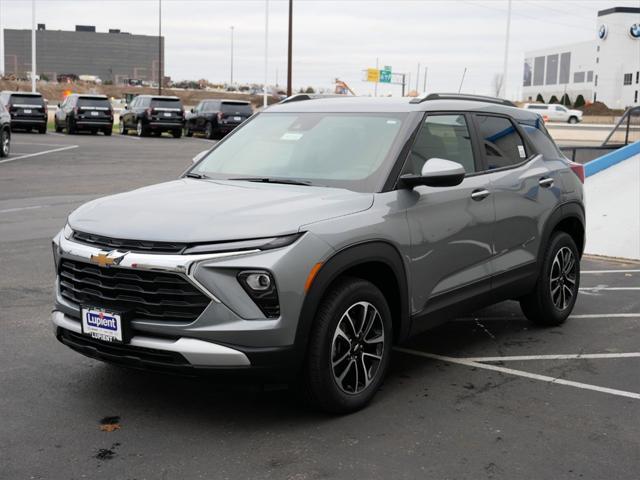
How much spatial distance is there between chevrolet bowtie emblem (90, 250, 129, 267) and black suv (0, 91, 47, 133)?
3226 centimetres

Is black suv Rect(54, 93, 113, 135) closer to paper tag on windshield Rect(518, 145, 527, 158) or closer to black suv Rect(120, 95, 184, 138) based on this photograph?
black suv Rect(120, 95, 184, 138)

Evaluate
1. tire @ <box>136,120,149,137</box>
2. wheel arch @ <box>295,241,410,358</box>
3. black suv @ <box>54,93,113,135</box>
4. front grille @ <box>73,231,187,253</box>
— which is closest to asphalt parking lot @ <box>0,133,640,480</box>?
wheel arch @ <box>295,241,410,358</box>

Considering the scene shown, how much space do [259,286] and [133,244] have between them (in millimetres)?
695

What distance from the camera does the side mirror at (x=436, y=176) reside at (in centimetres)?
492

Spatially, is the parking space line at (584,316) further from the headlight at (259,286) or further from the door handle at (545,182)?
the headlight at (259,286)

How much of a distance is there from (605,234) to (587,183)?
4040 mm

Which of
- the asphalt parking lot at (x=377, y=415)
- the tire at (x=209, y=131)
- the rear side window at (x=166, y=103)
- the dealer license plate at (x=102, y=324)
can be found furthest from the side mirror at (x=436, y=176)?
the rear side window at (x=166, y=103)

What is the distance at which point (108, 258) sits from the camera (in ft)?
14.0

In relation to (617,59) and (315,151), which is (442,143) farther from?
(617,59)

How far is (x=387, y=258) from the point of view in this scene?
15.6 feet

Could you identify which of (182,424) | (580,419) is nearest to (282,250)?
(182,424)

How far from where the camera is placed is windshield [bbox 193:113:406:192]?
511cm

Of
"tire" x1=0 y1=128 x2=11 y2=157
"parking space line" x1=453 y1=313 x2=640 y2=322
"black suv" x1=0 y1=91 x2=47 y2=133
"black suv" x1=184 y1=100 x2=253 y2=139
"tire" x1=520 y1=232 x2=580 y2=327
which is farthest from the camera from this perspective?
"black suv" x1=184 y1=100 x2=253 y2=139

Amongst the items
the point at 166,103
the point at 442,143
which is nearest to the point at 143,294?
the point at 442,143
